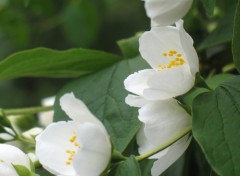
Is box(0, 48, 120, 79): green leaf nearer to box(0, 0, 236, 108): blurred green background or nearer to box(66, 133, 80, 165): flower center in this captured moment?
box(0, 0, 236, 108): blurred green background

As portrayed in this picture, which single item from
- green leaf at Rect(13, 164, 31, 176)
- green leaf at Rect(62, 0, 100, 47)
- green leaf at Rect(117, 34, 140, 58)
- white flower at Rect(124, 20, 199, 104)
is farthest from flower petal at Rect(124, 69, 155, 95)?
green leaf at Rect(62, 0, 100, 47)

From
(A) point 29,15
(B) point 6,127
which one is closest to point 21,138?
(B) point 6,127

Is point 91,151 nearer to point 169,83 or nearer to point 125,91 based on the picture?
point 169,83

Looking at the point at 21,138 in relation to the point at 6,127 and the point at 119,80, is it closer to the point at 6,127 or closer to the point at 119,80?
the point at 6,127

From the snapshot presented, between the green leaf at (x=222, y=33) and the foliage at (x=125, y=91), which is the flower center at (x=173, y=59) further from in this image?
the green leaf at (x=222, y=33)

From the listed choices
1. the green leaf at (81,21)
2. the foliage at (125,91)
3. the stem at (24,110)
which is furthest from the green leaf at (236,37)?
the green leaf at (81,21)

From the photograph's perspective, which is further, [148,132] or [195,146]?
[195,146]
